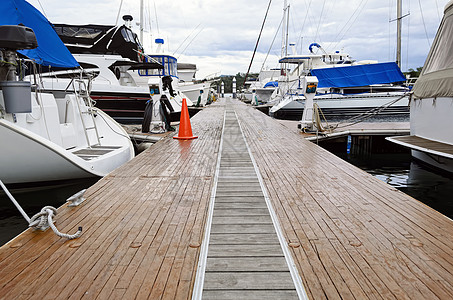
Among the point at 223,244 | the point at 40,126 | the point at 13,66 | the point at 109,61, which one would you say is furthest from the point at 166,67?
the point at 223,244

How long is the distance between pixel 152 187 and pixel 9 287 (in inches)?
95.0

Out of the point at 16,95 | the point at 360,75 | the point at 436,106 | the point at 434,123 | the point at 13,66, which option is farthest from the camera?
the point at 360,75

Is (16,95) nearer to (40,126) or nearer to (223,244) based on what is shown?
(40,126)

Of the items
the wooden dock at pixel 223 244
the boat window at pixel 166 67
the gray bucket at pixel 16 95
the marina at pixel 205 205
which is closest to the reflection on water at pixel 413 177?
the marina at pixel 205 205

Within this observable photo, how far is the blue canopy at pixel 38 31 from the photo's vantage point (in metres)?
5.51

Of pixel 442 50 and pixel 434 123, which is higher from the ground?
pixel 442 50

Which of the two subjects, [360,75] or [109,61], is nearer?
[109,61]

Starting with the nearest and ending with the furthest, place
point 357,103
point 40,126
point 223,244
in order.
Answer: point 223,244 → point 40,126 → point 357,103

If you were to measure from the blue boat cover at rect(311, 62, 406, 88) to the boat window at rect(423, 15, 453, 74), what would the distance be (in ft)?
37.8

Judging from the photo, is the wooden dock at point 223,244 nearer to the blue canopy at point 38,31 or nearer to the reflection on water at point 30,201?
the reflection on water at point 30,201

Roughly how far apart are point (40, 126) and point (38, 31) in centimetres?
192

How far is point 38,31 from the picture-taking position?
20.4ft

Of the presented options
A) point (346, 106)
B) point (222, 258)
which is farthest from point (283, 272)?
point (346, 106)

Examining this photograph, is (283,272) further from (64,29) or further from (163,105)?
(64,29)
